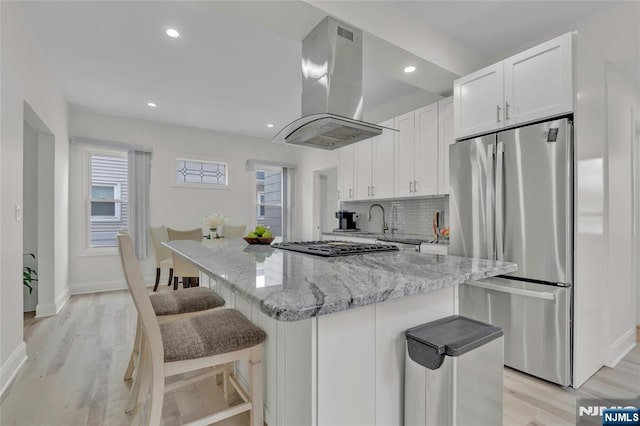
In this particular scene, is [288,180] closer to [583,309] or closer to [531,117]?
[531,117]

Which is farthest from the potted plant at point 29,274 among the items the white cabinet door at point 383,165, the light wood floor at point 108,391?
the white cabinet door at point 383,165

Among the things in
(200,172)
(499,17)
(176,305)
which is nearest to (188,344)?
(176,305)

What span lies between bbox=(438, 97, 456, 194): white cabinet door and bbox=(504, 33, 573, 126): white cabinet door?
0.79 m

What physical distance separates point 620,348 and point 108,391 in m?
3.80

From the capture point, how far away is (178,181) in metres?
5.30

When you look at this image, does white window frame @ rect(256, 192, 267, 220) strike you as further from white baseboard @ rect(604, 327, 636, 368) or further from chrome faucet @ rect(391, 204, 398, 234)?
white baseboard @ rect(604, 327, 636, 368)

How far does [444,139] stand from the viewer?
3.20m

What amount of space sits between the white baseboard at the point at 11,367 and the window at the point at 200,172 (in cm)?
340

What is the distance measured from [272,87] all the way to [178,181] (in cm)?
Result: 264

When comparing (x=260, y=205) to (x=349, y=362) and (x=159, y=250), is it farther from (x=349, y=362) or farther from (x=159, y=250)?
(x=349, y=362)

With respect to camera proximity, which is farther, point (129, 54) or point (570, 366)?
point (129, 54)

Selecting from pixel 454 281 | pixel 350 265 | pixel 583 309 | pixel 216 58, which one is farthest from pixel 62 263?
pixel 583 309

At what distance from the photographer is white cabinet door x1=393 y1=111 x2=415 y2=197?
3.57 metres

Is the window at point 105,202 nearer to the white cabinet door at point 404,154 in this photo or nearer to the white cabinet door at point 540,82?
the white cabinet door at point 404,154
